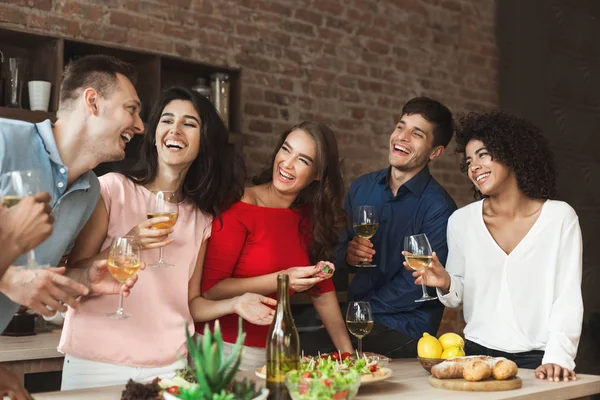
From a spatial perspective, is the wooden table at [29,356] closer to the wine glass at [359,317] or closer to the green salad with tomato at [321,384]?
the wine glass at [359,317]

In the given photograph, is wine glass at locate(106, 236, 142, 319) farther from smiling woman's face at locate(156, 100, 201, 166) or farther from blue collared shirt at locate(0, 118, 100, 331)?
smiling woman's face at locate(156, 100, 201, 166)

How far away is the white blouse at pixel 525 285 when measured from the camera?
9.35 feet

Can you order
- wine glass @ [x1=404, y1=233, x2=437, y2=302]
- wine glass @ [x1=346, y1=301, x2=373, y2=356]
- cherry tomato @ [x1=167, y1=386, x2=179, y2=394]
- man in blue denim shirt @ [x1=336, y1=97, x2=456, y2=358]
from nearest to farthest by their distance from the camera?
1. cherry tomato @ [x1=167, y1=386, x2=179, y2=394]
2. wine glass @ [x1=346, y1=301, x2=373, y2=356]
3. wine glass @ [x1=404, y1=233, x2=437, y2=302]
4. man in blue denim shirt @ [x1=336, y1=97, x2=456, y2=358]

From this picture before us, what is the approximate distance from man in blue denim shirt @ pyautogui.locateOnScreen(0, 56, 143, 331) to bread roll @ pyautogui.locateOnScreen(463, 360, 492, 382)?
Answer: 3.57 feet

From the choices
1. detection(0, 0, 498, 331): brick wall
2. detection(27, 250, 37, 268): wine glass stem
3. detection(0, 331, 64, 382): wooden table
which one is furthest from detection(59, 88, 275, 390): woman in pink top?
detection(0, 0, 498, 331): brick wall

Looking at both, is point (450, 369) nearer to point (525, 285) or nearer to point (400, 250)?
point (525, 285)

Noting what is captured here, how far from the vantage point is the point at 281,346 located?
2043 millimetres

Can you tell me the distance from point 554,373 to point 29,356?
6.80 ft

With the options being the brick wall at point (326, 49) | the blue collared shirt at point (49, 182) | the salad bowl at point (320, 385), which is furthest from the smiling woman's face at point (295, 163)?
the brick wall at point (326, 49)

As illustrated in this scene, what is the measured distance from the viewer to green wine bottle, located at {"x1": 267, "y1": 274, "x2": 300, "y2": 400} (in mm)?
2027

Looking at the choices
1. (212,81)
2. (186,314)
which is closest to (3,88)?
(212,81)

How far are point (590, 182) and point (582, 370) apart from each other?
1333 millimetres

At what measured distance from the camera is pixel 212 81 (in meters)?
4.55

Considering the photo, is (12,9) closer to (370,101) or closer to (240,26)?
(240,26)
